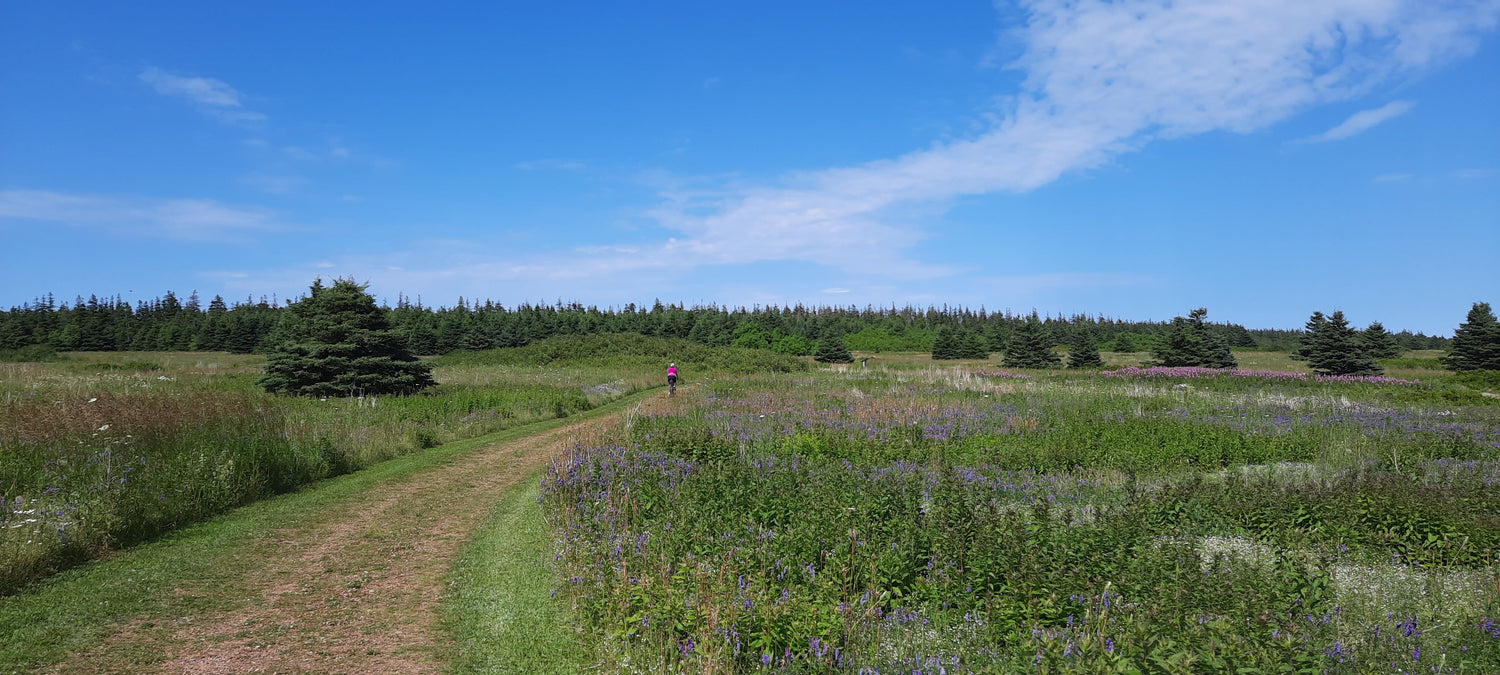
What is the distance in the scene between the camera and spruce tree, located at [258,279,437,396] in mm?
24125

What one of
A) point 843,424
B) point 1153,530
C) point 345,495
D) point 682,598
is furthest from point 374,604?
point 843,424

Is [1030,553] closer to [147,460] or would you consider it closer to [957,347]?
[147,460]

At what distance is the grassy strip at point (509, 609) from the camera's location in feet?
18.2

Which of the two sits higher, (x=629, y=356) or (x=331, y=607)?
(x=629, y=356)

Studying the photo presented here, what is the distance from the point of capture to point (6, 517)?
716cm

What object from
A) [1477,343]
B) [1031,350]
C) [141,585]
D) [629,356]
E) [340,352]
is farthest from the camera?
[1031,350]

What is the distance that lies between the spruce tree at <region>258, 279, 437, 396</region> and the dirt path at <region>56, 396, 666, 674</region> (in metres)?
16.2

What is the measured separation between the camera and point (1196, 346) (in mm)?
46656

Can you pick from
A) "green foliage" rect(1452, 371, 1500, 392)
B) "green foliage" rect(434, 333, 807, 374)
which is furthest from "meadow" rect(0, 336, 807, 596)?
"green foliage" rect(1452, 371, 1500, 392)

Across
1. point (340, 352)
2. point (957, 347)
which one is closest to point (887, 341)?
point (957, 347)

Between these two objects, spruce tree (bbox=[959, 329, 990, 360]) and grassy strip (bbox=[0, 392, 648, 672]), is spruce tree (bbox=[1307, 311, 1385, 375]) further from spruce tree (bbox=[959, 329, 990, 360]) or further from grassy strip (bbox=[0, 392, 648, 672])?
grassy strip (bbox=[0, 392, 648, 672])

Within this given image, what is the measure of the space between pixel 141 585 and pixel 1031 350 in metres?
60.0

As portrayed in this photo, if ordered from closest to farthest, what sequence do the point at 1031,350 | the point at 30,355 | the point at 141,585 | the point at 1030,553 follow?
the point at 1030,553 → the point at 141,585 → the point at 30,355 → the point at 1031,350

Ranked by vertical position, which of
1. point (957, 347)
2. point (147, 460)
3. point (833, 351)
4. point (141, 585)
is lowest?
point (141, 585)
